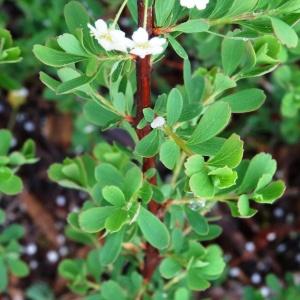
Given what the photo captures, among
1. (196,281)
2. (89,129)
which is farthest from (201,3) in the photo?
(89,129)

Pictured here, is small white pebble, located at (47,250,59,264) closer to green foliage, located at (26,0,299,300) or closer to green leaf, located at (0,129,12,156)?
green foliage, located at (26,0,299,300)

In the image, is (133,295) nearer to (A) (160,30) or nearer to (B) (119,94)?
(B) (119,94)

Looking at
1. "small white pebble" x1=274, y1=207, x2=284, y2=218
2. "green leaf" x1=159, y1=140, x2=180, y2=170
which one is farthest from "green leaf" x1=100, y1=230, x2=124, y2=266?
"small white pebble" x1=274, y1=207, x2=284, y2=218

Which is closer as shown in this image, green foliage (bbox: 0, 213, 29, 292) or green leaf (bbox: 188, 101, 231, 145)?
green leaf (bbox: 188, 101, 231, 145)

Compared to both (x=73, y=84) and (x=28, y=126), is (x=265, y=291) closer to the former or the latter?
(x=28, y=126)

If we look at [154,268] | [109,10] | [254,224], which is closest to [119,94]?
[154,268]
